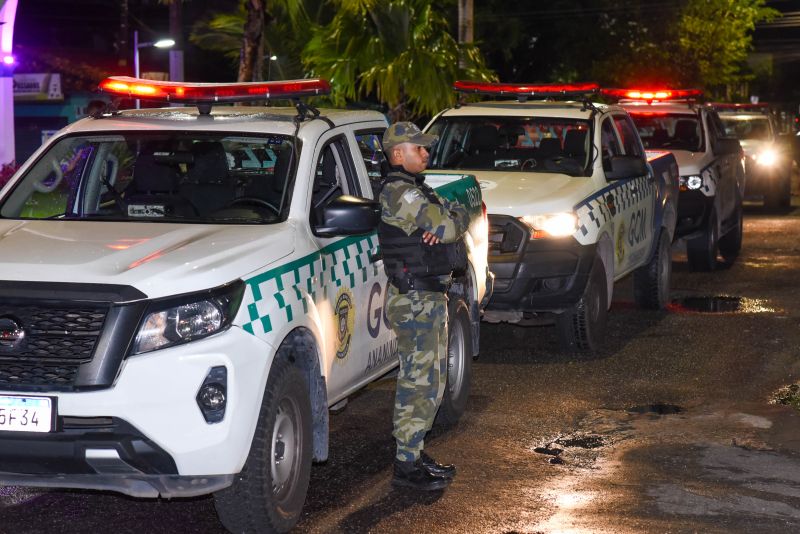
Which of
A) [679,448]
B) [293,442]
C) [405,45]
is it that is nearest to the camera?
[293,442]

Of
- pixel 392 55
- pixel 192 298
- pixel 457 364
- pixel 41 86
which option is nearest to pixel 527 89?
pixel 457 364

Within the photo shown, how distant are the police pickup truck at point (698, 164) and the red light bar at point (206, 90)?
7.71m

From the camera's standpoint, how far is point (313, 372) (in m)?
6.14

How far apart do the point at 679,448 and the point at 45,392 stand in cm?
373

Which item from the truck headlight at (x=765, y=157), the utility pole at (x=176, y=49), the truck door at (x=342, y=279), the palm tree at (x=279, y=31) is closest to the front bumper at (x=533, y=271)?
the truck door at (x=342, y=279)

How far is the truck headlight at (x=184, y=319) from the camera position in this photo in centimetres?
525

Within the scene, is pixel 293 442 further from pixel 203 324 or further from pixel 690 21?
pixel 690 21

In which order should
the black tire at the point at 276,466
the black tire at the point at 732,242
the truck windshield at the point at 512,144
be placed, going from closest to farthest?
the black tire at the point at 276,466
the truck windshield at the point at 512,144
the black tire at the point at 732,242

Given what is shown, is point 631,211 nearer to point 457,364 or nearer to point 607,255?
point 607,255

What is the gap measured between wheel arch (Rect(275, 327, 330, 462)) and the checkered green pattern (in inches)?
4.4

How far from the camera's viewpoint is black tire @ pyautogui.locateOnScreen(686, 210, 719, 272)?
49.2 ft

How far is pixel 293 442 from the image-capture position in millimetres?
5949

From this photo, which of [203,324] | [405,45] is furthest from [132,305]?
[405,45]

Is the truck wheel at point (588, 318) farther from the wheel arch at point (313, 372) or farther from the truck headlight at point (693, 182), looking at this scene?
the truck headlight at point (693, 182)
